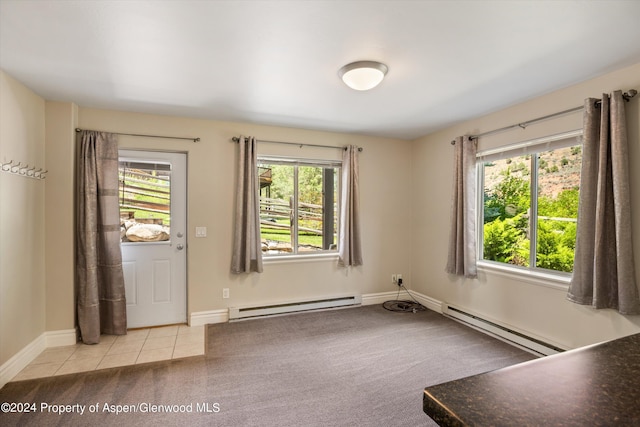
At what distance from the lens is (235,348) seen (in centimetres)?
294

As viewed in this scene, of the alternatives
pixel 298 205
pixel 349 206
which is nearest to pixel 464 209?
pixel 349 206

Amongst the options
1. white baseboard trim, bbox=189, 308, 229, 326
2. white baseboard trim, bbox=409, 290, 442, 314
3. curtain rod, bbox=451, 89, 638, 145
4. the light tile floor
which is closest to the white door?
white baseboard trim, bbox=189, 308, 229, 326

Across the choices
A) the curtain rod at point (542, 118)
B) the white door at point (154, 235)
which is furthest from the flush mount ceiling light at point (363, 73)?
the white door at point (154, 235)

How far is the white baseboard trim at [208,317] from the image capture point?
351 cm

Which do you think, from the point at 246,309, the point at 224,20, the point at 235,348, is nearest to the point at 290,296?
the point at 246,309

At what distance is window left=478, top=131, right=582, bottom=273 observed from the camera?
2.72 meters

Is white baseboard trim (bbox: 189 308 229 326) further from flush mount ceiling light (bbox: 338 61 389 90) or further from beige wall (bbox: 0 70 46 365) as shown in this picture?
flush mount ceiling light (bbox: 338 61 389 90)

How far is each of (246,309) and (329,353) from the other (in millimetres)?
1318

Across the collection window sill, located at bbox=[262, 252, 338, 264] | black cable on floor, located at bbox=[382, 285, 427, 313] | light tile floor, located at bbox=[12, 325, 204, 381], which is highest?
window sill, located at bbox=[262, 252, 338, 264]

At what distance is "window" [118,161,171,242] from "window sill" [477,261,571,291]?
11.9 ft

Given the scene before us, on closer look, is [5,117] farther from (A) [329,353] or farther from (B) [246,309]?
(A) [329,353]

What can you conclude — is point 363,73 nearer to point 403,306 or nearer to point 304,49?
point 304,49

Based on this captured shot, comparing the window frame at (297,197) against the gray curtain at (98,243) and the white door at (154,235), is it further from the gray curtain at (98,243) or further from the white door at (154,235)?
the gray curtain at (98,243)

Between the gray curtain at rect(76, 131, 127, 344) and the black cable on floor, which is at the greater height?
the gray curtain at rect(76, 131, 127, 344)
